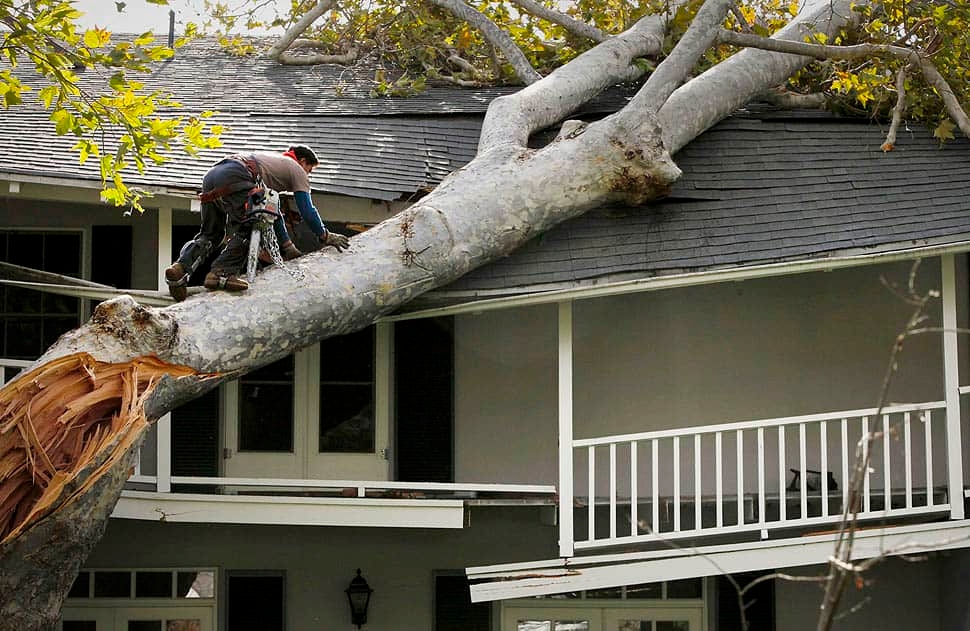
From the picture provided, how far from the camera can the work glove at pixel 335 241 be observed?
8.11 metres

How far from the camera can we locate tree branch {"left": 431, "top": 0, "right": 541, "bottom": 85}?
38.3 ft

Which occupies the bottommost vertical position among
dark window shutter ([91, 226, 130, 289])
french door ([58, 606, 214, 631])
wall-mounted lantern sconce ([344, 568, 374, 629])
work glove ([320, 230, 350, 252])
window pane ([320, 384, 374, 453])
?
french door ([58, 606, 214, 631])

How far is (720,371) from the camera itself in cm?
1009

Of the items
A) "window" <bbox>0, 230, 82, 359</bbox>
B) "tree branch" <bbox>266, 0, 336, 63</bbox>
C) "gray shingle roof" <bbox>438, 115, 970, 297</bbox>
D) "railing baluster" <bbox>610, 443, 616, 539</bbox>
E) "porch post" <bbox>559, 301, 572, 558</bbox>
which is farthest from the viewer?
"tree branch" <bbox>266, 0, 336, 63</bbox>

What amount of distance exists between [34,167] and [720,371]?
5412 millimetres

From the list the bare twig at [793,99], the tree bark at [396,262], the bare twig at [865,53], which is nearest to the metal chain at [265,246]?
the tree bark at [396,262]

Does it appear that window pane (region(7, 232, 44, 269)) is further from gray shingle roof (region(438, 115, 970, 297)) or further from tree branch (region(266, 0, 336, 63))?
tree branch (region(266, 0, 336, 63))

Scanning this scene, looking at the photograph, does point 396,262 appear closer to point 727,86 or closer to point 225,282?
point 225,282

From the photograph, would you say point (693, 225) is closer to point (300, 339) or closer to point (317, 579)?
point (300, 339)

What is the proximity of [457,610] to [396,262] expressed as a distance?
3273 mm

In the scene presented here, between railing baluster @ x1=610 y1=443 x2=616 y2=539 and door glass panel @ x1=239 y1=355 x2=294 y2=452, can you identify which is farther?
door glass panel @ x1=239 y1=355 x2=294 y2=452

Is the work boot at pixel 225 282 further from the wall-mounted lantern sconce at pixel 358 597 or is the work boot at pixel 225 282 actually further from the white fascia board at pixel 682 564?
the wall-mounted lantern sconce at pixel 358 597

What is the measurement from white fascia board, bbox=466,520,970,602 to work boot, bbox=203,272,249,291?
252 cm

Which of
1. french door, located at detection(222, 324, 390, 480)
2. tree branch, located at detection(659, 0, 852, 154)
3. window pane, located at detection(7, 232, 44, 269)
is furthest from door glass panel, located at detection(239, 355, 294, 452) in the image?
tree branch, located at detection(659, 0, 852, 154)
